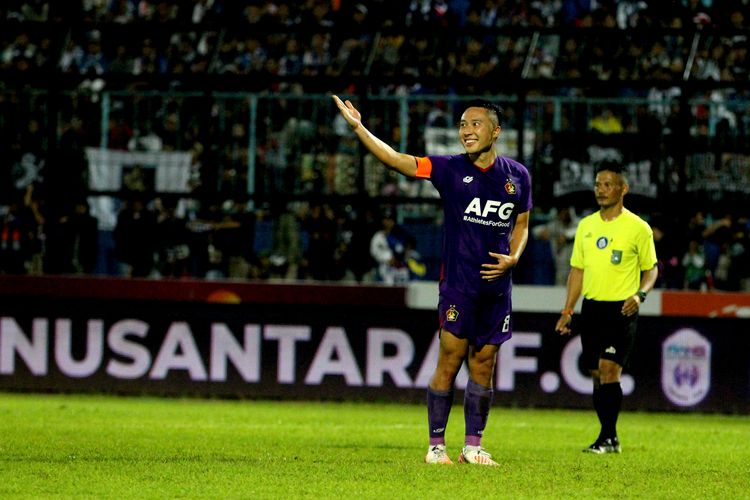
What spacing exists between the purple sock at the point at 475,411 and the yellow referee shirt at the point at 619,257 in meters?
1.76

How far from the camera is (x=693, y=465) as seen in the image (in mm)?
8688

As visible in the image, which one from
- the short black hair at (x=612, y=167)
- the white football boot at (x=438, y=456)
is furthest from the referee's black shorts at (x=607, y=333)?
the white football boot at (x=438, y=456)

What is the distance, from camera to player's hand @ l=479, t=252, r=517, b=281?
25.8 feet

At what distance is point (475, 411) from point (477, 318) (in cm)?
57

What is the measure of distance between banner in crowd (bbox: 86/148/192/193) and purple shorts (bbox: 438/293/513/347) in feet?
26.2

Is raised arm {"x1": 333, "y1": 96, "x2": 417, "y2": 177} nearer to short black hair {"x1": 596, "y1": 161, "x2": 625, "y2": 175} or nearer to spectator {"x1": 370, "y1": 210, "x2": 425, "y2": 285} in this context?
short black hair {"x1": 596, "y1": 161, "x2": 625, "y2": 175}

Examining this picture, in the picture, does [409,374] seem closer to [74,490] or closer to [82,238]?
[82,238]

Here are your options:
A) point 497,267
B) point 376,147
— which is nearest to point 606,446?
point 497,267

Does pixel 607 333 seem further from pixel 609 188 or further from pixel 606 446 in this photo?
pixel 609 188

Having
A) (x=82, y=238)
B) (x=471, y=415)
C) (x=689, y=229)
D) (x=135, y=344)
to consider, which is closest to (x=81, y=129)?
(x=82, y=238)

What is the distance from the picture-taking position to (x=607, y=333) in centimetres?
A: 953

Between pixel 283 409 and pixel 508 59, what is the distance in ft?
18.1

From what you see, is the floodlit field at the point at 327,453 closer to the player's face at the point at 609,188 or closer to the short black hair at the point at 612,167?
the player's face at the point at 609,188

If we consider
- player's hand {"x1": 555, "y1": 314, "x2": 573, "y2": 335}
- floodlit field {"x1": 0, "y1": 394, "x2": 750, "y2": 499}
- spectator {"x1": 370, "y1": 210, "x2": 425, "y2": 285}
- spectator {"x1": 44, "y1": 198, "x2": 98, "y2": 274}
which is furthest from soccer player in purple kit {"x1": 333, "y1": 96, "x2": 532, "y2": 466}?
spectator {"x1": 44, "y1": 198, "x2": 98, "y2": 274}
